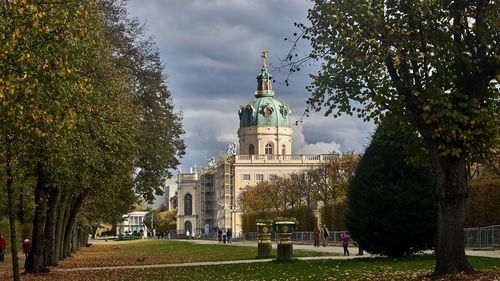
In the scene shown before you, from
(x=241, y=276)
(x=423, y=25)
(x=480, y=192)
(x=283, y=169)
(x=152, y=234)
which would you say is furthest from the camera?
(x=152, y=234)

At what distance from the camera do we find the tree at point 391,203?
25562mm

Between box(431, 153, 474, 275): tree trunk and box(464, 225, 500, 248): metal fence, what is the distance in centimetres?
1843

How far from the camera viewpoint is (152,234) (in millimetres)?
195000

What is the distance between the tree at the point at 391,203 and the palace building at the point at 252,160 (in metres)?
108

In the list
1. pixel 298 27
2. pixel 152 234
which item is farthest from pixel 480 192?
pixel 152 234

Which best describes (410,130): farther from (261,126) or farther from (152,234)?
(152,234)

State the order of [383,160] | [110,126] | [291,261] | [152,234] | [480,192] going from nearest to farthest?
[110,126] → [383,160] → [291,261] → [480,192] → [152,234]

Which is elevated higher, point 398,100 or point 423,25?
point 423,25

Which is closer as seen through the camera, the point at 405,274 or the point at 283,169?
the point at 405,274

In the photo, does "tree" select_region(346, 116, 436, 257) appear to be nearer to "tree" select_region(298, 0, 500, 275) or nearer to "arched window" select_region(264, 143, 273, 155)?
"tree" select_region(298, 0, 500, 275)

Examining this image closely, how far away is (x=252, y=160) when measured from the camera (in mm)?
147750

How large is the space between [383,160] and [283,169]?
392 feet

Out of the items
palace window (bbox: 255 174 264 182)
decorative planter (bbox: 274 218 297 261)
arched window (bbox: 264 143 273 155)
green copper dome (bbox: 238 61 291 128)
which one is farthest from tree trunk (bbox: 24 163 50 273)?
arched window (bbox: 264 143 273 155)

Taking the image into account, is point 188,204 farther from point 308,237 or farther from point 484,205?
point 484,205
